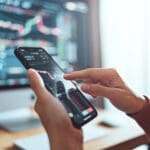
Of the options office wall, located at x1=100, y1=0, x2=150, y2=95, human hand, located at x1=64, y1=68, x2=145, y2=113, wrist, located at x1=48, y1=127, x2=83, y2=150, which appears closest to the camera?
wrist, located at x1=48, y1=127, x2=83, y2=150

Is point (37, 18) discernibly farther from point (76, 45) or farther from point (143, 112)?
point (143, 112)

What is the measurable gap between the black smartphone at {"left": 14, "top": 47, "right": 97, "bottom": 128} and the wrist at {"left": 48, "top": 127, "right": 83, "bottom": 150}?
27mm

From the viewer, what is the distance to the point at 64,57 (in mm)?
999

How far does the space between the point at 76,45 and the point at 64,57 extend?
8cm

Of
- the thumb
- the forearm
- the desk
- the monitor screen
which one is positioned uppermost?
the monitor screen

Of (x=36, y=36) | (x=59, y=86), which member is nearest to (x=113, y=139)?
(x=59, y=86)

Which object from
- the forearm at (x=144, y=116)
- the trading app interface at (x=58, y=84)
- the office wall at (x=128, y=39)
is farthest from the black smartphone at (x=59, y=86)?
the office wall at (x=128, y=39)

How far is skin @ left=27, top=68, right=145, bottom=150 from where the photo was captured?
1.59 feet

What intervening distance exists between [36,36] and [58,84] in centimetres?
35

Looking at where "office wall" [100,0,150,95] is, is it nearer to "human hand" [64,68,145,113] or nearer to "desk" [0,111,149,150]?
"desk" [0,111,149,150]

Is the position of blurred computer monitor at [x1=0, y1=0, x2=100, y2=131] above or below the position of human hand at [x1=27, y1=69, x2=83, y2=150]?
above

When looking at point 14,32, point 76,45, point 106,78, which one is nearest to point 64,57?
point 76,45

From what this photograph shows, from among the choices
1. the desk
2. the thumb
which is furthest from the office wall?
the thumb

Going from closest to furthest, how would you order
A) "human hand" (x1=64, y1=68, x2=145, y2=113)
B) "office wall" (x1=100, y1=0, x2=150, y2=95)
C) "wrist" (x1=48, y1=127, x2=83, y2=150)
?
"wrist" (x1=48, y1=127, x2=83, y2=150) → "human hand" (x1=64, y1=68, x2=145, y2=113) → "office wall" (x1=100, y1=0, x2=150, y2=95)
